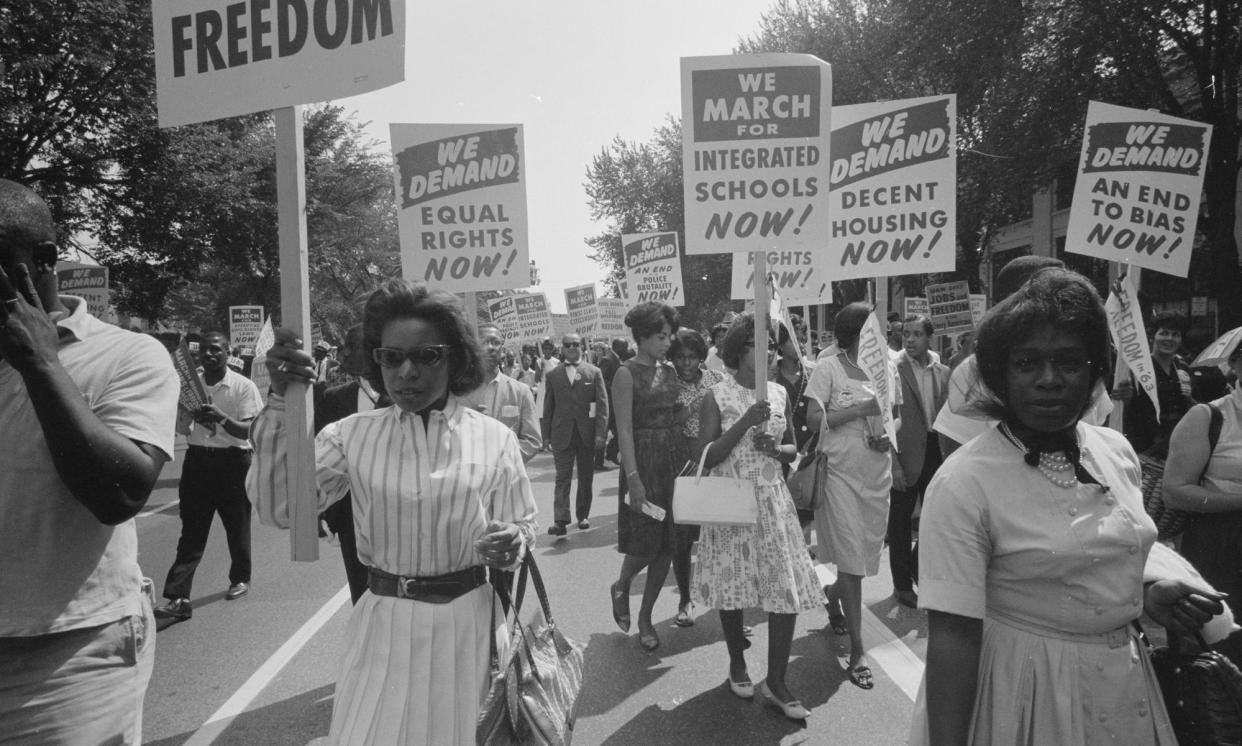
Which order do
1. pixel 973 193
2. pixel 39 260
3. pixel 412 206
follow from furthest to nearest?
pixel 973 193, pixel 412 206, pixel 39 260

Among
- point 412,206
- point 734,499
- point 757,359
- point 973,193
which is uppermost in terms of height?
point 973,193

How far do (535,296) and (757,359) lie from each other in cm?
1093

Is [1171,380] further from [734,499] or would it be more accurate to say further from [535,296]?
[535,296]

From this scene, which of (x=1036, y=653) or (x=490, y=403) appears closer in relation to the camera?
(x=1036, y=653)

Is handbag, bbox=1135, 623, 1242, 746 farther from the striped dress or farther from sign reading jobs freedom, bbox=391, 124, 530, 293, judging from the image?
sign reading jobs freedom, bbox=391, 124, 530, 293

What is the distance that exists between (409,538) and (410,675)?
1.20 feet

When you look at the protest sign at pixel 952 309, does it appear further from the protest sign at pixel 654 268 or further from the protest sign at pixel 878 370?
the protest sign at pixel 878 370

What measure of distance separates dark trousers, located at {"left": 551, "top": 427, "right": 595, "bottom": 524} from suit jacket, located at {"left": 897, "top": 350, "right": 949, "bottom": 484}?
3871 millimetres

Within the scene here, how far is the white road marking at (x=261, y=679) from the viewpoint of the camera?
418 cm

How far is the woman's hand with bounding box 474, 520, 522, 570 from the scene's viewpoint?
2.38 m

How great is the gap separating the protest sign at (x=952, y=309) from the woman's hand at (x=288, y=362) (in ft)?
41.7

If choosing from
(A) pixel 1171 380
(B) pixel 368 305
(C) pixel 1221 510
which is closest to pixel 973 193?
(A) pixel 1171 380

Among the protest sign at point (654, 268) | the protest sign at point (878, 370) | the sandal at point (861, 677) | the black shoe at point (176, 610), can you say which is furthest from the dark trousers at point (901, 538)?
the protest sign at point (654, 268)

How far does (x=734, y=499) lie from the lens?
4.24 m
